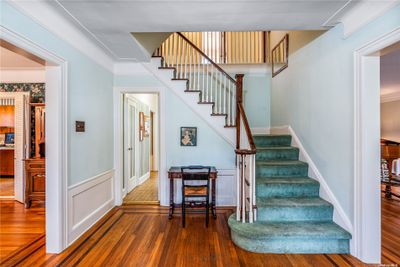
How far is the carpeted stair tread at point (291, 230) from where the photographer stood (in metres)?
2.55

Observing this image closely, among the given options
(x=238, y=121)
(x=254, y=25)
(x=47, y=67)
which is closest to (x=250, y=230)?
(x=238, y=121)

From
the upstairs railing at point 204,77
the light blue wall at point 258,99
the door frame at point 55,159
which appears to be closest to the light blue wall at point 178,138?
the upstairs railing at point 204,77

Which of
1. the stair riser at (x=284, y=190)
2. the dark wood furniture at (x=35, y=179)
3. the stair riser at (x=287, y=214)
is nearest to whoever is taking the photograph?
the stair riser at (x=287, y=214)

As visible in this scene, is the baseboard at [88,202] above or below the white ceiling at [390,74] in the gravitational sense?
below

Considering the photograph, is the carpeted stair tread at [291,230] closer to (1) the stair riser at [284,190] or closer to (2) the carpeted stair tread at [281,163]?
(1) the stair riser at [284,190]

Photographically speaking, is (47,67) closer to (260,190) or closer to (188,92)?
(188,92)

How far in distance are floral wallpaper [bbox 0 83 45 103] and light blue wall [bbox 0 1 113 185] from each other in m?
Result: 1.56

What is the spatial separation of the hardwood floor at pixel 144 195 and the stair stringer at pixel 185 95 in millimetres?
1890

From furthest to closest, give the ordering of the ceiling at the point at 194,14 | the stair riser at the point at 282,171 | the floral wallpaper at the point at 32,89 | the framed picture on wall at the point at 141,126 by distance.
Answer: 1. the framed picture on wall at the point at 141,126
2. the floral wallpaper at the point at 32,89
3. the stair riser at the point at 282,171
4. the ceiling at the point at 194,14

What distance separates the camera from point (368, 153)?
2.31 metres

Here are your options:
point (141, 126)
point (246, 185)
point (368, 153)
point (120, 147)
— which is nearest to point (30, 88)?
point (120, 147)

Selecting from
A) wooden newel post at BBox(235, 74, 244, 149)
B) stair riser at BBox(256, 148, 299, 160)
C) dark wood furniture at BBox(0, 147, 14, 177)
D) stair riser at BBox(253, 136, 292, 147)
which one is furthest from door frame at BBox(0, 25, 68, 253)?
dark wood furniture at BBox(0, 147, 14, 177)

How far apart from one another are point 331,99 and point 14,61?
513 cm

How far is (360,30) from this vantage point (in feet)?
7.70
